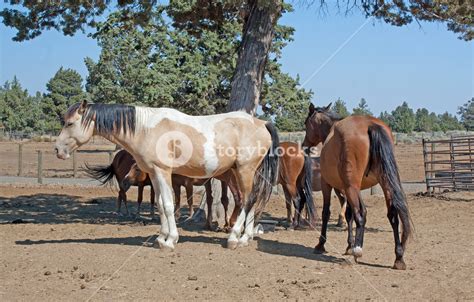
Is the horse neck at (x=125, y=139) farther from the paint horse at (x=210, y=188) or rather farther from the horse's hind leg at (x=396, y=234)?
the horse's hind leg at (x=396, y=234)

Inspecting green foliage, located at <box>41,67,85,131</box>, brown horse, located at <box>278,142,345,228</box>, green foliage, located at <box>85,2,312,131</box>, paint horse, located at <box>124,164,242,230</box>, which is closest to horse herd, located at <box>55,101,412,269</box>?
paint horse, located at <box>124,164,242,230</box>

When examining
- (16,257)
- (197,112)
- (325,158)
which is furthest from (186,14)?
(197,112)

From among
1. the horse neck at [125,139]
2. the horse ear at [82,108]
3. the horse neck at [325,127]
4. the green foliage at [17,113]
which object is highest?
the green foliage at [17,113]

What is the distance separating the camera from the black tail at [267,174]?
823cm

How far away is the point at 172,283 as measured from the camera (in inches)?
226

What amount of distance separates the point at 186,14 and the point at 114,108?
4.87m

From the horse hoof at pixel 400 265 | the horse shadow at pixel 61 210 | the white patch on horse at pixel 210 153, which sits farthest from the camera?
the horse shadow at pixel 61 210

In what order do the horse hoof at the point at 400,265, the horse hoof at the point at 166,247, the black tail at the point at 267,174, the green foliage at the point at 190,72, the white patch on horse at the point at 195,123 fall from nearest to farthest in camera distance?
1. the horse hoof at the point at 400,265
2. the horse hoof at the point at 166,247
3. the white patch on horse at the point at 195,123
4. the black tail at the point at 267,174
5. the green foliage at the point at 190,72

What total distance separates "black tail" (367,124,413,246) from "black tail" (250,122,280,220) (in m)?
1.86

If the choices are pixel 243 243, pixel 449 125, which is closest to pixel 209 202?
pixel 243 243

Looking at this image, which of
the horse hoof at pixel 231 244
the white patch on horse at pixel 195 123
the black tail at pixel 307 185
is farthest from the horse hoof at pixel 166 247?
the black tail at pixel 307 185

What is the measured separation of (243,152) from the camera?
7969 mm

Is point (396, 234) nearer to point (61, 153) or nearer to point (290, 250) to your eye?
point (290, 250)

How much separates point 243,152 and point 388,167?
226cm
